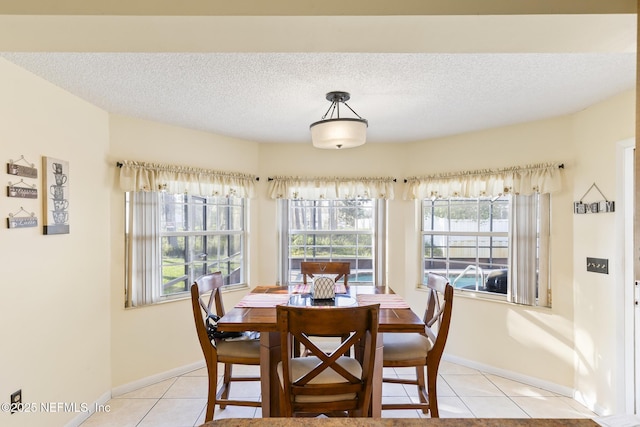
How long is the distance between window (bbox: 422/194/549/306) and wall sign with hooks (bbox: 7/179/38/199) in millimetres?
3453

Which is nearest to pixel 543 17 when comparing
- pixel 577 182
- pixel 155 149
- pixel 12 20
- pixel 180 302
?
pixel 12 20

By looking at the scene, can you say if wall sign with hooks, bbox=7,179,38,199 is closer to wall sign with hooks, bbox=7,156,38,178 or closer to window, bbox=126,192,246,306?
wall sign with hooks, bbox=7,156,38,178

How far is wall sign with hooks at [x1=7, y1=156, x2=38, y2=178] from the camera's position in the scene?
192 centimetres

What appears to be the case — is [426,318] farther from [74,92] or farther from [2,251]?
[74,92]

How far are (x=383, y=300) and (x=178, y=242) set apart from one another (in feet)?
6.83

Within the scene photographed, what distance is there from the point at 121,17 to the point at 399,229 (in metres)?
3.26

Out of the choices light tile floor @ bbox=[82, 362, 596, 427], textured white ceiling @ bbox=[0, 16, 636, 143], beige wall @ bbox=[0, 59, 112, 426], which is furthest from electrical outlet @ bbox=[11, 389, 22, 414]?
textured white ceiling @ bbox=[0, 16, 636, 143]

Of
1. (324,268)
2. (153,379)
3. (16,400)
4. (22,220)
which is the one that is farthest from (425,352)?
(22,220)

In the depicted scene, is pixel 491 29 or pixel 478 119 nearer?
pixel 491 29

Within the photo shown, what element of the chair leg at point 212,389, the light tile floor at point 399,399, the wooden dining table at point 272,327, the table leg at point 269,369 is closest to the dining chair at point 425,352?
the wooden dining table at point 272,327

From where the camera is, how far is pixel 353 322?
65.0 inches

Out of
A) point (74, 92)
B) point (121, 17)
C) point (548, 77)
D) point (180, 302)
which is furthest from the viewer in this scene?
point (180, 302)

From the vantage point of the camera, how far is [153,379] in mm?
3033

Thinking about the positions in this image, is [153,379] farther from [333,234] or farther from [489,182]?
[489,182]
